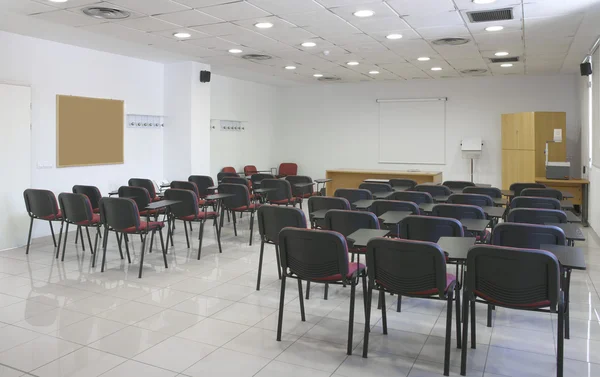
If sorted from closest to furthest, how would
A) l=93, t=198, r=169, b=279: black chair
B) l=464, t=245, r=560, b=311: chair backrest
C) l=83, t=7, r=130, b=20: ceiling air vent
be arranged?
l=464, t=245, r=560, b=311: chair backrest, l=93, t=198, r=169, b=279: black chair, l=83, t=7, r=130, b=20: ceiling air vent

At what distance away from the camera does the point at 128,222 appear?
19.4 ft

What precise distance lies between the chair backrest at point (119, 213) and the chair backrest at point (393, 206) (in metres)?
2.81

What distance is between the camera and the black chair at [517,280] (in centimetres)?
301

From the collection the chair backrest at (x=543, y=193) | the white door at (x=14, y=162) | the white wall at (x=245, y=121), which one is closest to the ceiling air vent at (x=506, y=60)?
the chair backrest at (x=543, y=193)

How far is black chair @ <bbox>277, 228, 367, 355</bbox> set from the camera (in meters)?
3.67

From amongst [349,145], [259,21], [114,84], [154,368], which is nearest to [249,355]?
[154,368]

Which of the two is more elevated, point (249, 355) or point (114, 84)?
point (114, 84)

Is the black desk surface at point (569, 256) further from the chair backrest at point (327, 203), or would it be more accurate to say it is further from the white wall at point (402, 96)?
the white wall at point (402, 96)

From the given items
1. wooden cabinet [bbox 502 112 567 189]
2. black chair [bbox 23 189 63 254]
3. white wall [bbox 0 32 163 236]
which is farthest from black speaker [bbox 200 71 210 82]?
wooden cabinet [bbox 502 112 567 189]

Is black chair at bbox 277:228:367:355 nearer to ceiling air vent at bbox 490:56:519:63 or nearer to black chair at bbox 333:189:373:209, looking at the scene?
black chair at bbox 333:189:373:209

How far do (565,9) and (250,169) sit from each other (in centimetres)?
878

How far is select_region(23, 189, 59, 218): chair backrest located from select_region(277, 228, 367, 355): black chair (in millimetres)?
4256

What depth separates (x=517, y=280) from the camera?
311cm

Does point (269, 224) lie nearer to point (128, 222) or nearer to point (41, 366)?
point (128, 222)
